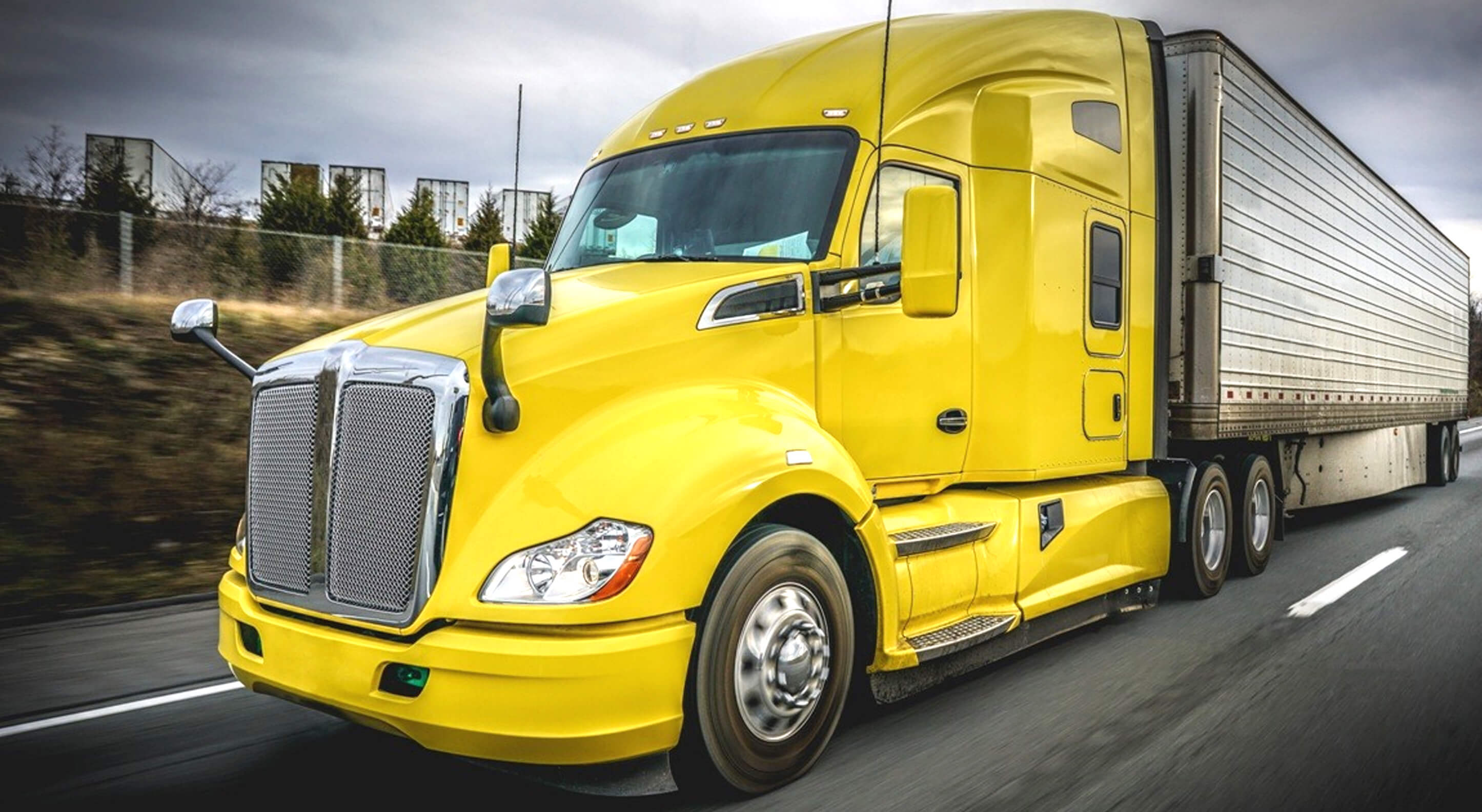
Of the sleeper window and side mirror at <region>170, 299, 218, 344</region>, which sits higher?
the sleeper window

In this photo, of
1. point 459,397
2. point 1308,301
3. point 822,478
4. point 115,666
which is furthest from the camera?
point 1308,301

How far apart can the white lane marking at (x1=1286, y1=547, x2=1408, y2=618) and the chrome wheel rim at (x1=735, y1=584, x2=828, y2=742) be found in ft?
14.5

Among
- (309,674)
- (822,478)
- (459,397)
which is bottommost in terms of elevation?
(309,674)

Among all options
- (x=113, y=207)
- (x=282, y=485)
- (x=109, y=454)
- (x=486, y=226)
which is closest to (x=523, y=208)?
(x=486, y=226)

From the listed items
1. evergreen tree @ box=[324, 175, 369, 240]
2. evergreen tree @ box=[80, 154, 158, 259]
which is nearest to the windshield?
evergreen tree @ box=[80, 154, 158, 259]

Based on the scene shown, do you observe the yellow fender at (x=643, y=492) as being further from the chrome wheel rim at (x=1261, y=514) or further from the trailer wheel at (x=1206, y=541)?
the chrome wheel rim at (x=1261, y=514)

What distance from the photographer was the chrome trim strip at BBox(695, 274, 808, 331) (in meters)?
4.30

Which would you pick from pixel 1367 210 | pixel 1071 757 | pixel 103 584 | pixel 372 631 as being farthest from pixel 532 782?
pixel 1367 210

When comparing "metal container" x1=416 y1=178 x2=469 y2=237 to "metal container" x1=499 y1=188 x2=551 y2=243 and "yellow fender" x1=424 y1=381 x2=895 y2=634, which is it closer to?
"metal container" x1=499 y1=188 x2=551 y2=243

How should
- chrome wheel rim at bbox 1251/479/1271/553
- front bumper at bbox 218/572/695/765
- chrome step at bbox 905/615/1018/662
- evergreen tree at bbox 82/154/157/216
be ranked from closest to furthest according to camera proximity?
front bumper at bbox 218/572/695/765
chrome step at bbox 905/615/1018/662
chrome wheel rim at bbox 1251/479/1271/553
evergreen tree at bbox 82/154/157/216

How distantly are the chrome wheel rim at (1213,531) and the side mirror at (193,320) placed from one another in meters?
6.28

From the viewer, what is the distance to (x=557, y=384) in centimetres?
380

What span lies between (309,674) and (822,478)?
1.88 metres

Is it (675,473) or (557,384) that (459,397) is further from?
(675,473)
